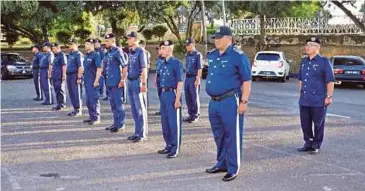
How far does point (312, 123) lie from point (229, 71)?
250 centimetres

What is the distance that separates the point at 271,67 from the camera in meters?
24.1

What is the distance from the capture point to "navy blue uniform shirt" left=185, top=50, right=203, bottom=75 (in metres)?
11.1

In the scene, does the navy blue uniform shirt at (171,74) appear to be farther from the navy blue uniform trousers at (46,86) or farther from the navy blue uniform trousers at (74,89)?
the navy blue uniform trousers at (46,86)

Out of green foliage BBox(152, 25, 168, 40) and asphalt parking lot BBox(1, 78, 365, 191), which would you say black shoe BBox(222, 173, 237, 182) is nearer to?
asphalt parking lot BBox(1, 78, 365, 191)

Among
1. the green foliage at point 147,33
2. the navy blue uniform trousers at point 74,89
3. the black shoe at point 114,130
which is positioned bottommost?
the black shoe at point 114,130

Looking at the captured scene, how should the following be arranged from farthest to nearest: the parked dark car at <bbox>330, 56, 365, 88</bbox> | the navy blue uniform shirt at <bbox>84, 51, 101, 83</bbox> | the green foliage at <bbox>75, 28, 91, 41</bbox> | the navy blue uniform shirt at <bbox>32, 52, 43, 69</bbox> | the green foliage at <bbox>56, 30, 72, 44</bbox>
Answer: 1. the green foliage at <bbox>56, 30, 72, 44</bbox>
2. the green foliage at <bbox>75, 28, 91, 41</bbox>
3. the parked dark car at <bbox>330, 56, 365, 88</bbox>
4. the navy blue uniform shirt at <bbox>32, 52, 43, 69</bbox>
5. the navy blue uniform shirt at <bbox>84, 51, 101, 83</bbox>

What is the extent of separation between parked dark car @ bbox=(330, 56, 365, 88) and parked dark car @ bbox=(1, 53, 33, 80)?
47.3ft

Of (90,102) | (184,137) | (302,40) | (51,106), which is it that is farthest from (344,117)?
(302,40)

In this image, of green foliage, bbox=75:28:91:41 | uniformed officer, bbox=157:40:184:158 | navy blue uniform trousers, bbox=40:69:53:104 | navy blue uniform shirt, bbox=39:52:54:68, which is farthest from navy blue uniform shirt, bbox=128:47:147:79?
green foliage, bbox=75:28:91:41

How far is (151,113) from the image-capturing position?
12625mm

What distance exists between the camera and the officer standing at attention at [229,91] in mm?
6352

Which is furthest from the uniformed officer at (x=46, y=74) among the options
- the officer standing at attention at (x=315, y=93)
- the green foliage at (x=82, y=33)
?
the green foliage at (x=82, y=33)

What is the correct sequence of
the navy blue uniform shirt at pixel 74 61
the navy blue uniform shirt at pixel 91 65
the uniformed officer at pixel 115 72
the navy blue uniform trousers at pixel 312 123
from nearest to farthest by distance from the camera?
the navy blue uniform trousers at pixel 312 123 → the uniformed officer at pixel 115 72 → the navy blue uniform shirt at pixel 91 65 → the navy blue uniform shirt at pixel 74 61

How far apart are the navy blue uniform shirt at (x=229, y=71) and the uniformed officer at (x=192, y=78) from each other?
15.2ft
